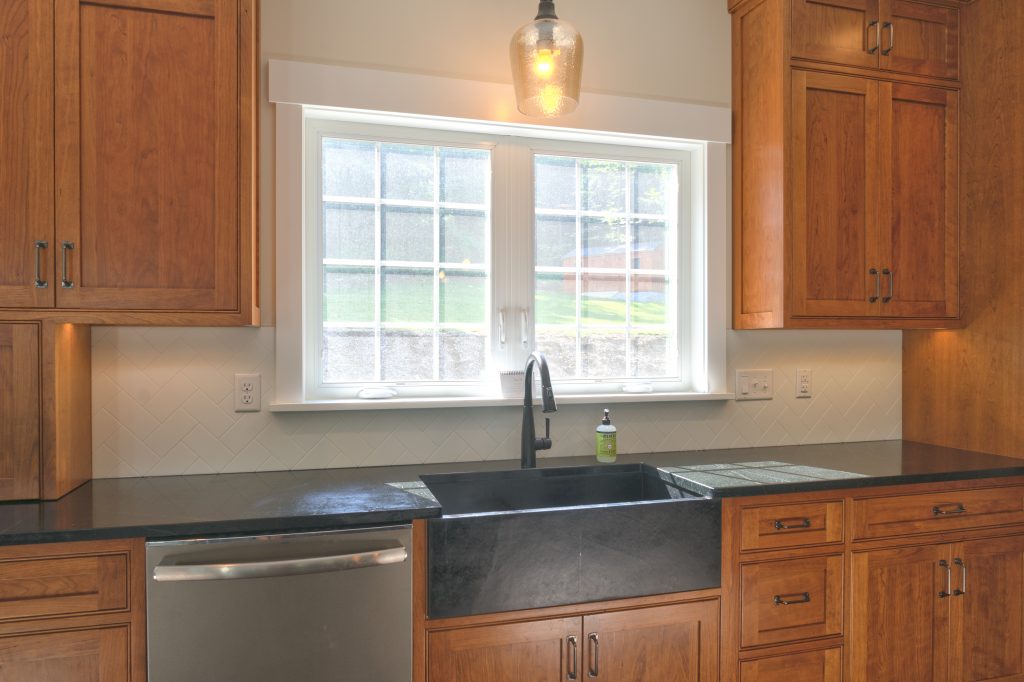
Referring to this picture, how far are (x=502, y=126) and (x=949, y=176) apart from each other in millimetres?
1657

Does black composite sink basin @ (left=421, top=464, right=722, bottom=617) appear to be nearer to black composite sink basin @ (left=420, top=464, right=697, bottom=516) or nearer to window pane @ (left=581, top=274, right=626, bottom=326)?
black composite sink basin @ (left=420, top=464, right=697, bottom=516)

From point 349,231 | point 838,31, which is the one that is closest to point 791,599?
point 349,231

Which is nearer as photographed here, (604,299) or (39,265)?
(39,265)

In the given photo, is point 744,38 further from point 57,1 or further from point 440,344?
point 57,1

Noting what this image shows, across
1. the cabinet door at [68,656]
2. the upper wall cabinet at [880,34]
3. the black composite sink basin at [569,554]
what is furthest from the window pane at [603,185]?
the cabinet door at [68,656]

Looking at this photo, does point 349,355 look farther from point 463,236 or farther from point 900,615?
point 900,615

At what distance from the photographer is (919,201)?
253 centimetres

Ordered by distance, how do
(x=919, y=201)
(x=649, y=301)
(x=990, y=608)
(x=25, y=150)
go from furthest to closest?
(x=649, y=301) < (x=919, y=201) < (x=990, y=608) < (x=25, y=150)

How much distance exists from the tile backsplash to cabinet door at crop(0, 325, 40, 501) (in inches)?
10.7

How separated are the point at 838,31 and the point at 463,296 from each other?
1595 mm

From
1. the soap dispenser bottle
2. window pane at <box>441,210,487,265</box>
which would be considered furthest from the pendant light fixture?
the soap dispenser bottle

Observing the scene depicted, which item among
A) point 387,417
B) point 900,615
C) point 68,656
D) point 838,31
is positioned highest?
point 838,31

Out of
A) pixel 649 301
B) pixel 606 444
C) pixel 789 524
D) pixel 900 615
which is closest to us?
pixel 789 524

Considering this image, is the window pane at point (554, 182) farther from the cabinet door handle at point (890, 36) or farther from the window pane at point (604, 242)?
the cabinet door handle at point (890, 36)
